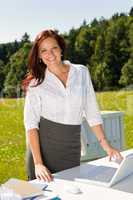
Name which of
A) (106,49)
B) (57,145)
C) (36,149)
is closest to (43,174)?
(36,149)

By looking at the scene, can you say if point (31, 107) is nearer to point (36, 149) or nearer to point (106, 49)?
point (36, 149)

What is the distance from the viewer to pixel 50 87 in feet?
6.96

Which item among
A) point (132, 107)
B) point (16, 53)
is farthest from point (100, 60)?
point (132, 107)

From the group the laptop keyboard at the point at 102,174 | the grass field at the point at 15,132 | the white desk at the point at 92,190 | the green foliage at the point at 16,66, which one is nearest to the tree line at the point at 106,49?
the green foliage at the point at 16,66

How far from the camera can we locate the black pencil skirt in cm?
216

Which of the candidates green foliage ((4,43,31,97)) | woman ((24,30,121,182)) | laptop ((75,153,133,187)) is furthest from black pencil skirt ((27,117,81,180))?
green foliage ((4,43,31,97))

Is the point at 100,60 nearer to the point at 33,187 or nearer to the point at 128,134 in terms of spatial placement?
the point at 128,134

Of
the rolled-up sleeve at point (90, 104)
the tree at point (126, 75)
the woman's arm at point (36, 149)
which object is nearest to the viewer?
the woman's arm at point (36, 149)

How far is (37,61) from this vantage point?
2.12 metres

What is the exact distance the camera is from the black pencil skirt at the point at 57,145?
7.07ft

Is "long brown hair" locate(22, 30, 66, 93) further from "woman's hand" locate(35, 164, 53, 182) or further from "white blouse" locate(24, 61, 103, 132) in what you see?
"woman's hand" locate(35, 164, 53, 182)

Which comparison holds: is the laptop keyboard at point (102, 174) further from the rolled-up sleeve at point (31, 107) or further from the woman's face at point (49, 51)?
the woman's face at point (49, 51)

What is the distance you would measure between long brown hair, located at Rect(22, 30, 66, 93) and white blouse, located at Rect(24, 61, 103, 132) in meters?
0.03

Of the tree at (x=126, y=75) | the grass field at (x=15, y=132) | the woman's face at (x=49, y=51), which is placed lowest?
the grass field at (x=15, y=132)
